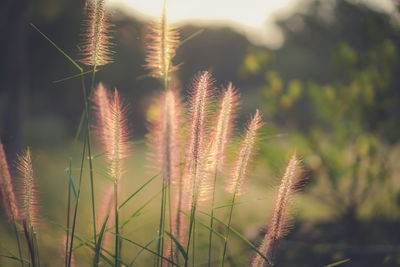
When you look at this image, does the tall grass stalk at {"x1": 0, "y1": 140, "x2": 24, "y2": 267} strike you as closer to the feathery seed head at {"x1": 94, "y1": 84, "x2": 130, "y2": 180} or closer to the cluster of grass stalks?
the cluster of grass stalks

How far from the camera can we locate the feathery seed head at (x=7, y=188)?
985 millimetres

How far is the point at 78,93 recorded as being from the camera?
10492 millimetres

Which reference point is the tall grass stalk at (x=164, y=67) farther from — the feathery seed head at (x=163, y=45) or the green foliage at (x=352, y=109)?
the green foliage at (x=352, y=109)

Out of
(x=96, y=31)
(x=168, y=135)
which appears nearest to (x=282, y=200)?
(x=168, y=135)

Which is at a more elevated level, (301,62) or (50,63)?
(301,62)

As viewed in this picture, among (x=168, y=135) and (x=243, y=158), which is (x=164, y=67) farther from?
(x=243, y=158)

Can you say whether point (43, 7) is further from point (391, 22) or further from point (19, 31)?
point (391, 22)

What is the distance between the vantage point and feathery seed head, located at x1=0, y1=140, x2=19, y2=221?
0.98 metres

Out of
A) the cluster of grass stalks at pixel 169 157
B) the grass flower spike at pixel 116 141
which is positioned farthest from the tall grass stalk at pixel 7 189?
the grass flower spike at pixel 116 141

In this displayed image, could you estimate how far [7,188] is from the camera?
1.00 metres

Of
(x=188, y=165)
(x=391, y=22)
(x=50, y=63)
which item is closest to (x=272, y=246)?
(x=188, y=165)

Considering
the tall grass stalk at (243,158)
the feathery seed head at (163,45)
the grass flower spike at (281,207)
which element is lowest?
the grass flower spike at (281,207)

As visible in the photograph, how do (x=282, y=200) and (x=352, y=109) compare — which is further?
(x=352, y=109)

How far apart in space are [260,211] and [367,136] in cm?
193
